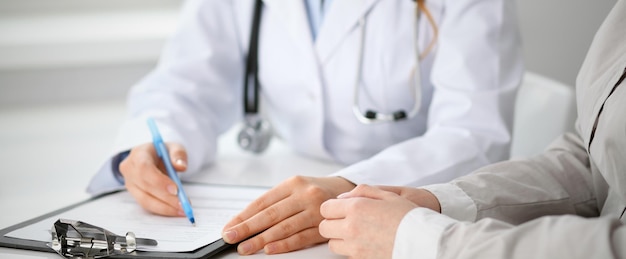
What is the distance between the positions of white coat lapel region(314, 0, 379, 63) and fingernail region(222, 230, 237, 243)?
65cm

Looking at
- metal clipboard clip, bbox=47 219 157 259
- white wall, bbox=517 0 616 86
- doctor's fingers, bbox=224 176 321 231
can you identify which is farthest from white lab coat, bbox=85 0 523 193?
white wall, bbox=517 0 616 86

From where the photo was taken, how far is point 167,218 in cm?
118

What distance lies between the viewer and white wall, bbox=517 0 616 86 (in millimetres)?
2158

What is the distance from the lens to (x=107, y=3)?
2.68 metres

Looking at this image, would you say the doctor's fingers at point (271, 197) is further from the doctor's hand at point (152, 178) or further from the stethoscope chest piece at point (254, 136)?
the stethoscope chest piece at point (254, 136)

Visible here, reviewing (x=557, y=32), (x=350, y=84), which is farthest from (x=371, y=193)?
(x=557, y=32)

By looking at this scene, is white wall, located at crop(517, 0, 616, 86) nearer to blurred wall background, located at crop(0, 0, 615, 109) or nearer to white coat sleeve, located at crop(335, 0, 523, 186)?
blurred wall background, located at crop(0, 0, 615, 109)

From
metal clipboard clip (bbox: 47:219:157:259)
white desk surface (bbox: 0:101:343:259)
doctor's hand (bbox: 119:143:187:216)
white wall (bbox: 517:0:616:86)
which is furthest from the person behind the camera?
white wall (bbox: 517:0:616:86)

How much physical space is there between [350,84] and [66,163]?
66 centimetres

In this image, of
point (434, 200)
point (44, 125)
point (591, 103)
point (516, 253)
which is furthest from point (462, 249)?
point (44, 125)

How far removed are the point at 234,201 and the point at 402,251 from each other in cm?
43

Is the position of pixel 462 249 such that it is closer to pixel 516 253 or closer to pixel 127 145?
pixel 516 253

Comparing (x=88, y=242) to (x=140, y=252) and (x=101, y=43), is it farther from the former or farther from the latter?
(x=101, y=43)

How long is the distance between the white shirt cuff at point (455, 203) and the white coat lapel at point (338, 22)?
58 centimetres
